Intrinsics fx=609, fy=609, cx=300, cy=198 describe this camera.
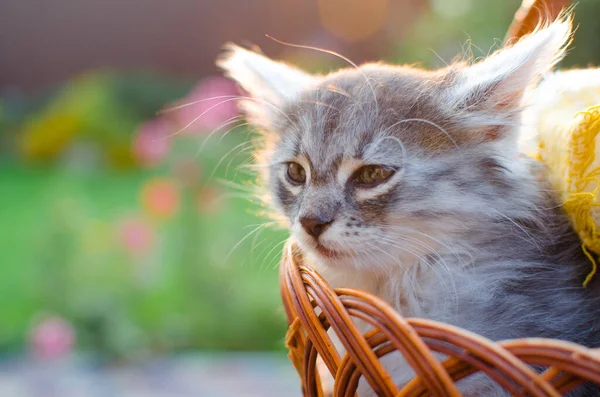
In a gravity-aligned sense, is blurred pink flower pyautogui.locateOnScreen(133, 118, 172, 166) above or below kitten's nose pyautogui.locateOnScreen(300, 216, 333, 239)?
above

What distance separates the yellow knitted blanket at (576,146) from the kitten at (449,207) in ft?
0.16

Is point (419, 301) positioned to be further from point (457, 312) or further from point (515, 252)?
point (515, 252)

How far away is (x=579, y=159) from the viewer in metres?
1.13

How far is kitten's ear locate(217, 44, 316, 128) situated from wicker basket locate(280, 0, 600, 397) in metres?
0.52

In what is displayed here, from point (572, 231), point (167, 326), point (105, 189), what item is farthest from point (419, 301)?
point (105, 189)

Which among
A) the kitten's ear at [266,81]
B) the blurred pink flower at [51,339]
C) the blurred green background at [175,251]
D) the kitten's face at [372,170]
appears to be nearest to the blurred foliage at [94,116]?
the blurred green background at [175,251]

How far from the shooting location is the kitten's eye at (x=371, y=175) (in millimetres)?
1140

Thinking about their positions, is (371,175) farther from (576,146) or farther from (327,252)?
(576,146)

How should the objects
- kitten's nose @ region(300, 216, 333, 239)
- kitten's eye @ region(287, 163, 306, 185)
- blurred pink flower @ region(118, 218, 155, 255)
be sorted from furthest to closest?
blurred pink flower @ region(118, 218, 155, 255) < kitten's eye @ region(287, 163, 306, 185) < kitten's nose @ region(300, 216, 333, 239)

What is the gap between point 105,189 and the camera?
188 inches

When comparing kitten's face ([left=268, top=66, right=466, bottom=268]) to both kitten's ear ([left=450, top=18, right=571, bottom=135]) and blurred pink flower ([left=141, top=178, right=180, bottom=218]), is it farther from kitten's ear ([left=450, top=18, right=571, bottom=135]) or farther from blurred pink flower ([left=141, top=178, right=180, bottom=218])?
blurred pink flower ([left=141, top=178, right=180, bottom=218])

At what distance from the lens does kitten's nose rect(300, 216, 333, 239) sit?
3.59 feet

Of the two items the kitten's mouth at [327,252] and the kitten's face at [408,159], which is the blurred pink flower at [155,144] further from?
the kitten's mouth at [327,252]

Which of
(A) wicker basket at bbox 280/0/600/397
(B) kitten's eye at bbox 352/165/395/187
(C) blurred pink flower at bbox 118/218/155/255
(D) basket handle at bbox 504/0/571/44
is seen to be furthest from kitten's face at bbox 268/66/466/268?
(C) blurred pink flower at bbox 118/218/155/255
